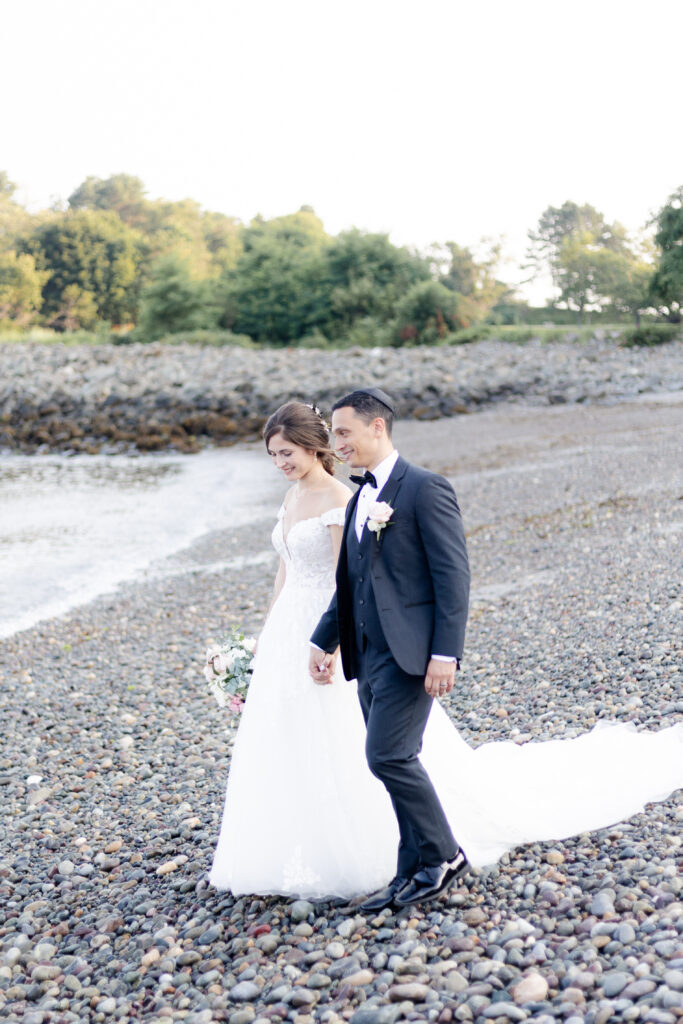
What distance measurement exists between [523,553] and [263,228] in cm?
6598

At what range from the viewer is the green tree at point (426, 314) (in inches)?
2242

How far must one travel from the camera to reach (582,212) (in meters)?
89.4

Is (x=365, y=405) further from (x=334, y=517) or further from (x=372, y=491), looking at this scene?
(x=334, y=517)

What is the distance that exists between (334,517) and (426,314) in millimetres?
54723

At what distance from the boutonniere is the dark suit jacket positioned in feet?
0.30

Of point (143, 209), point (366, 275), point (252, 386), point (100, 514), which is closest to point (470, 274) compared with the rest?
point (366, 275)

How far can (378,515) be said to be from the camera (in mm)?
3891

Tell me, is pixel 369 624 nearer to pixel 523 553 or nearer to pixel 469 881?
pixel 469 881

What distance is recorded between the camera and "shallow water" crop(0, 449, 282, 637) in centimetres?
1585

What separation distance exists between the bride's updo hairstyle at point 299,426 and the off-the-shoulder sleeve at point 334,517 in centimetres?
35

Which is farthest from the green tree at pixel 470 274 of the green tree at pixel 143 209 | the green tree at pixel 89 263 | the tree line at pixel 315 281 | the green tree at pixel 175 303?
the green tree at pixel 143 209

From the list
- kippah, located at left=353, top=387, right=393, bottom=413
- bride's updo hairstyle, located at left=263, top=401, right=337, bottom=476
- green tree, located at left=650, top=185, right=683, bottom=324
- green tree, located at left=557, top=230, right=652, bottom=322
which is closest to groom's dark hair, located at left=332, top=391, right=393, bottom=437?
kippah, located at left=353, top=387, right=393, bottom=413

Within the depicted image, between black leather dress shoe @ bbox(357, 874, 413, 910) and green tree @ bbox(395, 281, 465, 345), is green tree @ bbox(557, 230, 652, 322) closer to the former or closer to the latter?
green tree @ bbox(395, 281, 465, 345)

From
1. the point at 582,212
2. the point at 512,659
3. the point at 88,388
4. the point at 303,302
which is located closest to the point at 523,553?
the point at 512,659
